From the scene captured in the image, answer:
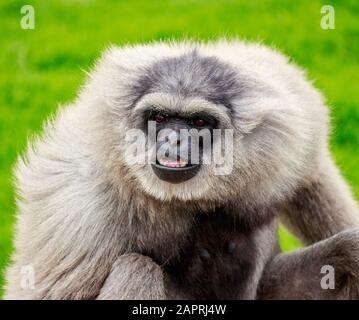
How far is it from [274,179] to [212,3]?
30.8 ft

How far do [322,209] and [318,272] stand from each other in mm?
803

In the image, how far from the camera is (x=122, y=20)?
1617 cm

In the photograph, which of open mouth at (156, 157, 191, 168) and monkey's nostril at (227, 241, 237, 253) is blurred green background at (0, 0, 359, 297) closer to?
monkey's nostril at (227, 241, 237, 253)

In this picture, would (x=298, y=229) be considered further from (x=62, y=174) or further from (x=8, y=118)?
(x=8, y=118)

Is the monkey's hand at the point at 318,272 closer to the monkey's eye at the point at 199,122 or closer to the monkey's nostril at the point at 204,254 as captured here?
the monkey's nostril at the point at 204,254

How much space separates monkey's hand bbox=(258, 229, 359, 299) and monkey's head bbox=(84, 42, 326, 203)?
70cm

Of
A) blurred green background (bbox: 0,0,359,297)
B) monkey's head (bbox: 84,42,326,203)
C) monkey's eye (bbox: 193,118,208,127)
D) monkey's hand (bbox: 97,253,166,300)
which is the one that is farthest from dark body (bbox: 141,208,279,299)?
blurred green background (bbox: 0,0,359,297)

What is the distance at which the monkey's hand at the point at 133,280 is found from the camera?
7336 millimetres

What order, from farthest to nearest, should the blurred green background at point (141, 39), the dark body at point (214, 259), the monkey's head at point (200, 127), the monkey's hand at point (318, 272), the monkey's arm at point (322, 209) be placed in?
the blurred green background at point (141, 39) < the monkey's arm at point (322, 209) < the monkey's hand at point (318, 272) < the dark body at point (214, 259) < the monkey's head at point (200, 127)

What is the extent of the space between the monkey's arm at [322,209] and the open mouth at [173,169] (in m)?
1.72

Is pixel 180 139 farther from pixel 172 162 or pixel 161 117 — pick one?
pixel 161 117

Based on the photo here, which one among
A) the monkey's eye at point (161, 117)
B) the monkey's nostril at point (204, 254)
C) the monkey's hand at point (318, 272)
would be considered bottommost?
the monkey's hand at point (318, 272)

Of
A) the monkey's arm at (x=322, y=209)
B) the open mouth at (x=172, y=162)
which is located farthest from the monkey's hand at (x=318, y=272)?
the open mouth at (x=172, y=162)

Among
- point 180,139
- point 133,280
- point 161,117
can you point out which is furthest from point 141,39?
point 133,280
